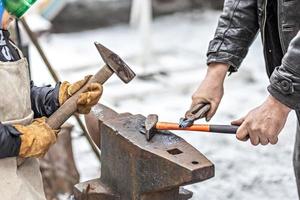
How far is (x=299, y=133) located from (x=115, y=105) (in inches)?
132

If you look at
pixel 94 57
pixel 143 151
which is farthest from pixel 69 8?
pixel 143 151

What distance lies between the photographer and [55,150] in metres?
3.68

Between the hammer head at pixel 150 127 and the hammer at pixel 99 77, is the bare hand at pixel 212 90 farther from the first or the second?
the hammer at pixel 99 77

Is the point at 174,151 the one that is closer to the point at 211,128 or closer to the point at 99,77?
the point at 211,128

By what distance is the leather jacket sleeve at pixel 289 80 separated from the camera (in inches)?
83.0

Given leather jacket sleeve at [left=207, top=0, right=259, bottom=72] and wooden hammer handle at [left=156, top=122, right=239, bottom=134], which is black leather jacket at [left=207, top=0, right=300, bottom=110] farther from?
wooden hammer handle at [left=156, top=122, right=239, bottom=134]

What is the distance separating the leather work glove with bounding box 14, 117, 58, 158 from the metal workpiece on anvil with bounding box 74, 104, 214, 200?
209mm

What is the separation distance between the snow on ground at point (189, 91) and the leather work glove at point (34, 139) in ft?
6.42

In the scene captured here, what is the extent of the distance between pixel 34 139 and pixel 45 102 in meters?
0.30

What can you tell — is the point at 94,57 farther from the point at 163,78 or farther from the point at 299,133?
the point at 299,133

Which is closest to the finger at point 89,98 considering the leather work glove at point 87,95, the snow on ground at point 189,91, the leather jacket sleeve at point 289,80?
the leather work glove at point 87,95

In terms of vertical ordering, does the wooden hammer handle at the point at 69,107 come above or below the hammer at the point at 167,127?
above

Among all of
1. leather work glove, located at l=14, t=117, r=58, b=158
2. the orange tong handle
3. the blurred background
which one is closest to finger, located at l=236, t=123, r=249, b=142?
the orange tong handle

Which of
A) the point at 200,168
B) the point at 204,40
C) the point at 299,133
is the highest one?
the point at 200,168
